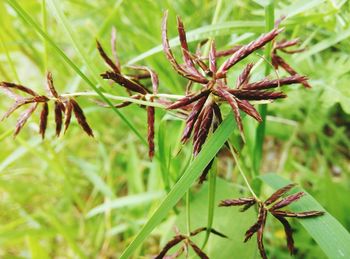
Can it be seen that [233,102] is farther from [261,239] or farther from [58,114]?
[58,114]

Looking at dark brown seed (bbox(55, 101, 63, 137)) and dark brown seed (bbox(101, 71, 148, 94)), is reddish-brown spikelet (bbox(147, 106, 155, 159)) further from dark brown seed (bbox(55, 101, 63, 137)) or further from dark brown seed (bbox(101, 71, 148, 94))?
dark brown seed (bbox(55, 101, 63, 137))

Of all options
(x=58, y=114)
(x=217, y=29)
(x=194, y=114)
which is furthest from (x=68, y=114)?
(x=217, y=29)

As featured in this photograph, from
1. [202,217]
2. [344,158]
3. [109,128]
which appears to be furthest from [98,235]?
[344,158]

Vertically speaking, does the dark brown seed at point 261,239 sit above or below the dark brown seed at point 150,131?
below

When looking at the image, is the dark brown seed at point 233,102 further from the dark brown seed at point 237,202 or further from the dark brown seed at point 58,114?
the dark brown seed at point 58,114

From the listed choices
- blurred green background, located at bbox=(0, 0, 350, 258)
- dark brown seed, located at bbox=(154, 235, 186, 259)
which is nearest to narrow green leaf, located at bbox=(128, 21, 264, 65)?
blurred green background, located at bbox=(0, 0, 350, 258)

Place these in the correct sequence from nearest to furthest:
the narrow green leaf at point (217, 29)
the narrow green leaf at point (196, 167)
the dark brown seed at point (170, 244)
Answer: the narrow green leaf at point (196, 167) → the dark brown seed at point (170, 244) → the narrow green leaf at point (217, 29)

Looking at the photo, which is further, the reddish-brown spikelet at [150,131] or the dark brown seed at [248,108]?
the reddish-brown spikelet at [150,131]

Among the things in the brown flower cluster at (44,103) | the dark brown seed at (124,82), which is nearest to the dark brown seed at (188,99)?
the dark brown seed at (124,82)

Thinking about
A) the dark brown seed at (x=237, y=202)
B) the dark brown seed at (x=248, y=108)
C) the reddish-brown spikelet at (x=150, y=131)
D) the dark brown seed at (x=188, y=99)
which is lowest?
the dark brown seed at (x=237, y=202)
